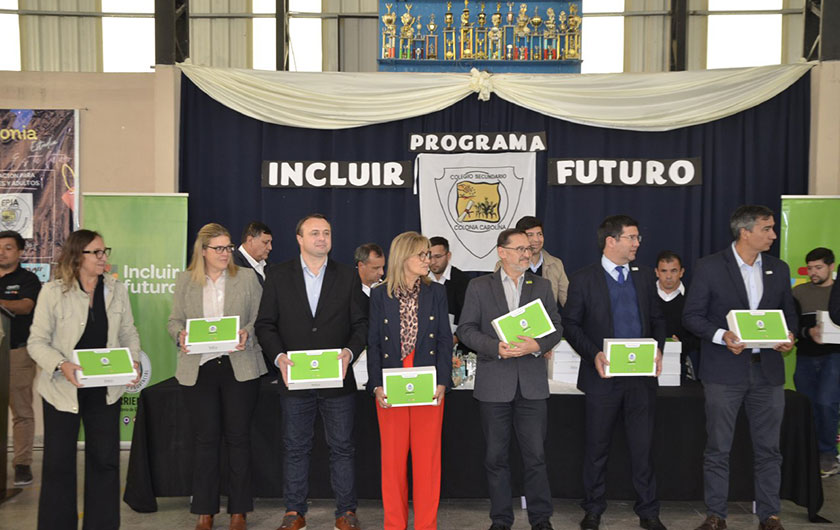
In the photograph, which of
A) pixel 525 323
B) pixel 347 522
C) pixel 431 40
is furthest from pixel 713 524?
pixel 431 40

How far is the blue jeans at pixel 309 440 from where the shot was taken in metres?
3.78

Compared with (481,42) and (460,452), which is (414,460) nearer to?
(460,452)

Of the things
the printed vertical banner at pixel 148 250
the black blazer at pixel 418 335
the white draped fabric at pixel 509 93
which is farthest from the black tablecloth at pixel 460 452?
the white draped fabric at pixel 509 93

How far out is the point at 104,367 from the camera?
3.40m

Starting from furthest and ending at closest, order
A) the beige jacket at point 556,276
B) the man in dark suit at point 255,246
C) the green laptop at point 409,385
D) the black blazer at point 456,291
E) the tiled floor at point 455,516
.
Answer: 1. the black blazer at point 456,291
2. the beige jacket at point 556,276
3. the man in dark suit at point 255,246
4. the tiled floor at point 455,516
5. the green laptop at point 409,385

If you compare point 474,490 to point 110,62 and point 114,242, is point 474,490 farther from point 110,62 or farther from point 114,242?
point 110,62

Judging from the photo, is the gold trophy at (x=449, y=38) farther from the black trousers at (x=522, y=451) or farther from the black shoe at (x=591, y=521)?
the black shoe at (x=591, y=521)

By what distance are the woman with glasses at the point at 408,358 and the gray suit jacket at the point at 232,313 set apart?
0.63 metres

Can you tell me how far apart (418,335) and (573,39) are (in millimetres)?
3948

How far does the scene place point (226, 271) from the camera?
154 inches

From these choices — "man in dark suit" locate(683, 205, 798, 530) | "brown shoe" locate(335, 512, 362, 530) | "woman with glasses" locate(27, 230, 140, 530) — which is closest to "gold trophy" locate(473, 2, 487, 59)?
"man in dark suit" locate(683, 205, 798, 530)

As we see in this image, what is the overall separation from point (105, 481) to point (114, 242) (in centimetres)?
297

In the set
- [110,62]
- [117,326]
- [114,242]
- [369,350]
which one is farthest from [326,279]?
[110,62]

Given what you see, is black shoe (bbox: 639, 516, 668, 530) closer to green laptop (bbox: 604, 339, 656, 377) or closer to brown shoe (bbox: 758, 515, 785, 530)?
brown shoe (bbox: 758, 515, 785, 530)
